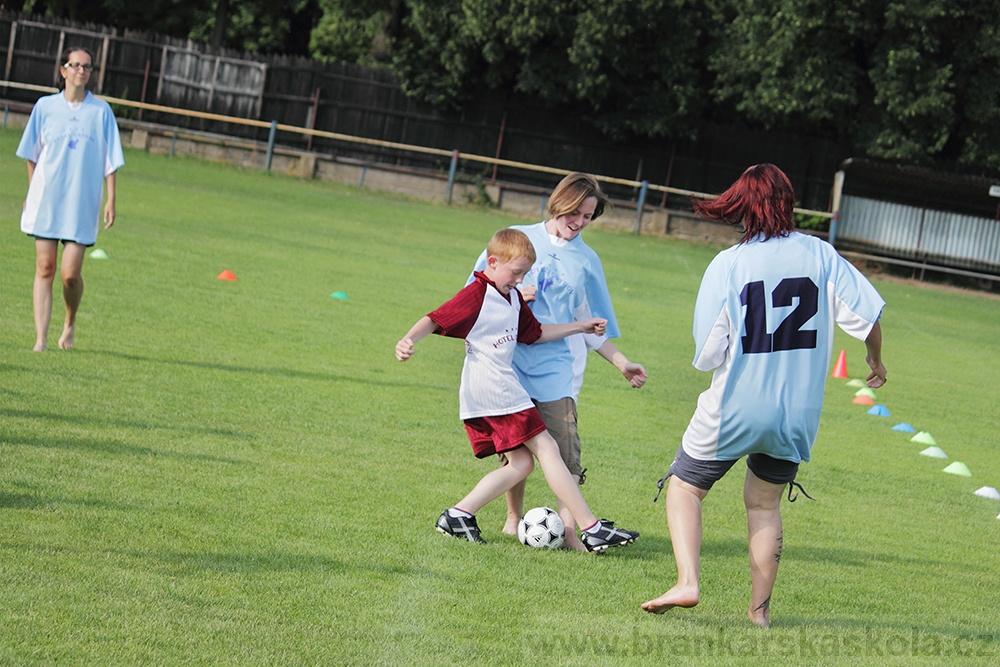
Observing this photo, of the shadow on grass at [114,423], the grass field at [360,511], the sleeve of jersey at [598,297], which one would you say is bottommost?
the shadow on grass at [114,423]

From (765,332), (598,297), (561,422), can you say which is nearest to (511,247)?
(598,297)

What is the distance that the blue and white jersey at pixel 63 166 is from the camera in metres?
8.82

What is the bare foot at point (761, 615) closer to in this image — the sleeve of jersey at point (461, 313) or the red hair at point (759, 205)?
the red hair at point (759, 205)

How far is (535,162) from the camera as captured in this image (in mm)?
35531

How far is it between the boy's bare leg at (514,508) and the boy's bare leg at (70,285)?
4.37 metres

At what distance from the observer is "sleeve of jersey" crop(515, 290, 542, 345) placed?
5.64 metres

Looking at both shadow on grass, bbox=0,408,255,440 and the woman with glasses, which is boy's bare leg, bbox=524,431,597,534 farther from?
the woman with glasses

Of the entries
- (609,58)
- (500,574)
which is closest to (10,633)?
(500,574)

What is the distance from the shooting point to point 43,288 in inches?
347

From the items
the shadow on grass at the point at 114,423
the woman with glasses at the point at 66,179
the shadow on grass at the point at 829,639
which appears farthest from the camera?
the woman with glasses at the point at 66,179

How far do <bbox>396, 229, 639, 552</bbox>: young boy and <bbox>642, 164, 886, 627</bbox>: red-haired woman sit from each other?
0.84 meters

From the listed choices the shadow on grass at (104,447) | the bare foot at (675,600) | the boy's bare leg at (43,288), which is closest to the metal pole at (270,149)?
the boy's bare leg at (43,288)

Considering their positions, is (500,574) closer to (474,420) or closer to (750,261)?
(474,420)

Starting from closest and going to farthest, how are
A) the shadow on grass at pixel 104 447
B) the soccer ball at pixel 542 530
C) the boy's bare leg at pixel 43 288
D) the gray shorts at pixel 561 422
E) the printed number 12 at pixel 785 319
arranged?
1. the printed number 12 at pixel 785 319
2. the soccer ball at pixel 542 530
3. the gray shorts at pixel 561 422
4. the shadow on grass at pixel 104 447
5. the boy's bare leg at pixel 43 288
